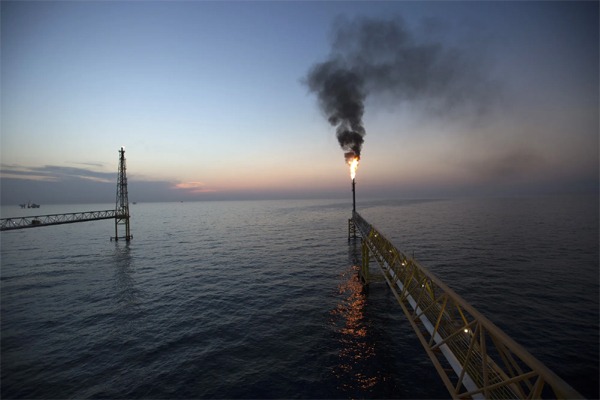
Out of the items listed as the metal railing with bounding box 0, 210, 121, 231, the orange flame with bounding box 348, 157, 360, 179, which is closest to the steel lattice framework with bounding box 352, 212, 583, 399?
the orange flame with bounding box 348, 157, 360, 179

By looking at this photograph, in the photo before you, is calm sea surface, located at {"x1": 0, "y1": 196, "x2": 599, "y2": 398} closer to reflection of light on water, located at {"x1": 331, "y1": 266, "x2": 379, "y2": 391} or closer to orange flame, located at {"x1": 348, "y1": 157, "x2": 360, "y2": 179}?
reflection of light on water, located at {"x1": 331, "y1": 266, "x2": 379, "y2": 391}

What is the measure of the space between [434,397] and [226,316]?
15.3m

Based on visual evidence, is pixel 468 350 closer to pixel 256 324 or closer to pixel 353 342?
pixel 353 342

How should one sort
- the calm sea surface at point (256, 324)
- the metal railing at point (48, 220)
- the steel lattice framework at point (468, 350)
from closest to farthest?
the steel lattice framework at point (468, 350), the calm sea surface at point (256, 324), the metal railing at point (48, 220)

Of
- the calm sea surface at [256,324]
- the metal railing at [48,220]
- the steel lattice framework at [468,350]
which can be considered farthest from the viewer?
the metal railing at [48,220]

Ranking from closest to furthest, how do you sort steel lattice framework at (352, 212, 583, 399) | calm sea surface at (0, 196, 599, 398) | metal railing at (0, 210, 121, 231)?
steel lattice framework at (352, 212, 583, 399) → calm sea surface at (0, 196, 599, 398) → metal railing at (0, 210, 121, 231)

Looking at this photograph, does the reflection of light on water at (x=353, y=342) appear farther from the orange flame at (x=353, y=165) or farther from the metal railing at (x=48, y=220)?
the metal railing at (x=48, y=220)

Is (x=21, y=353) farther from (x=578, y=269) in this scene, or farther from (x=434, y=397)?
(x=578, y=269)

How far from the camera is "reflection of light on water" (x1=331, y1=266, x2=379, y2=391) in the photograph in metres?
13.7

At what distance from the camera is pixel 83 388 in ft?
43.9

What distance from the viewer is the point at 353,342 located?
1722 centimetres

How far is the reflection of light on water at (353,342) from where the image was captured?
45.1ft

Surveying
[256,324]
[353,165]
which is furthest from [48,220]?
[353,165]

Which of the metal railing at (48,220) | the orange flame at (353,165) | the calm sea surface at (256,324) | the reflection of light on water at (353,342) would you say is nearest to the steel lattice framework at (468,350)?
the calm sea surface at (256,324)
